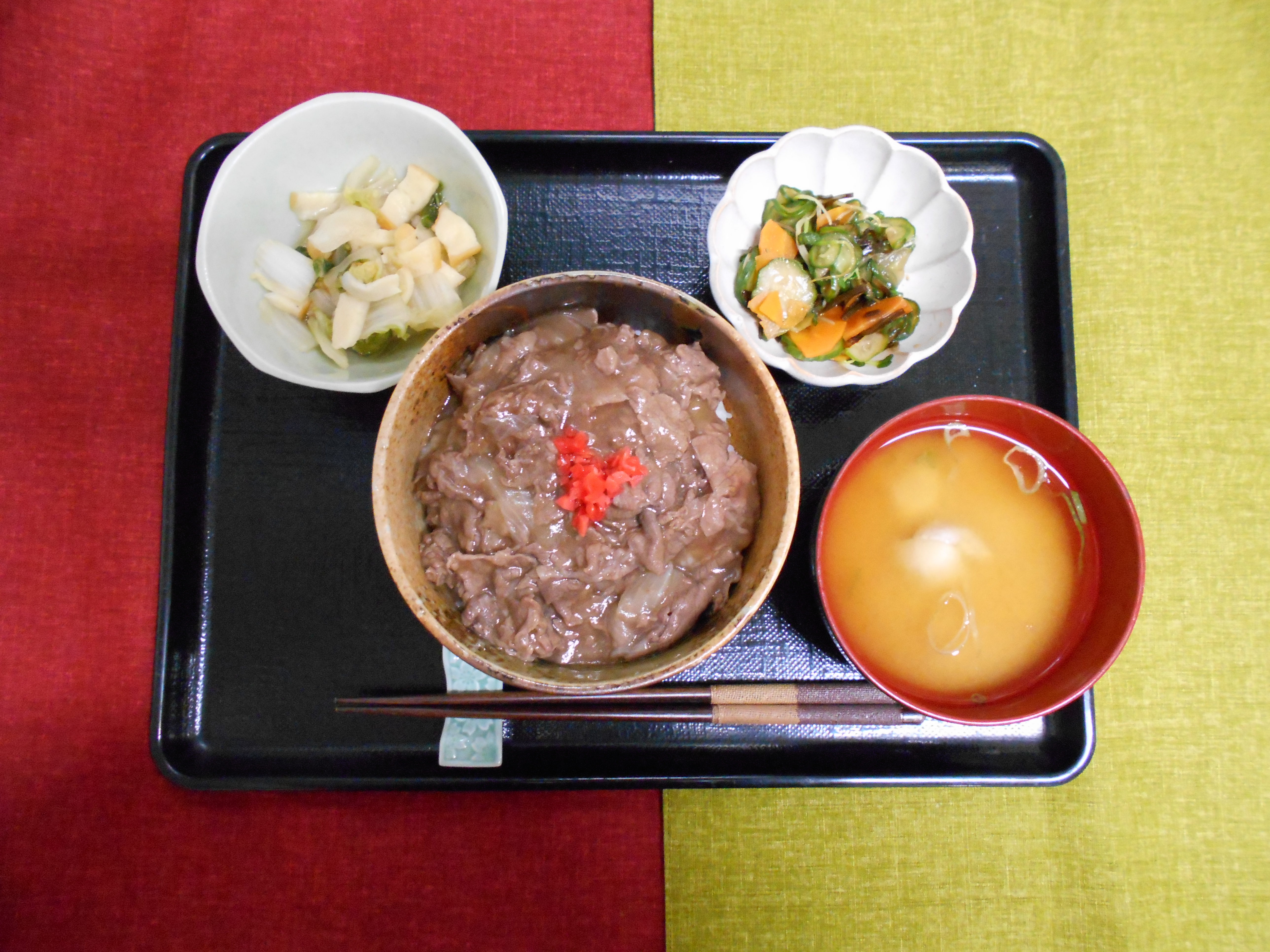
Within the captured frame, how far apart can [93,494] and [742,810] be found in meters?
2.60

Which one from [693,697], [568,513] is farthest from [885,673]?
[568,513]

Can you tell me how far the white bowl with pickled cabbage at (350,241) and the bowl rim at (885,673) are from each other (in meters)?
1.20

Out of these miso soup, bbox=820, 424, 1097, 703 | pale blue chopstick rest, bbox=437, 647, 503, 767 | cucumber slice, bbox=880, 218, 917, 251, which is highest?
cucumber slice, bbox=880, 218, 917, 251

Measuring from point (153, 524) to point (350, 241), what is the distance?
1337 mm

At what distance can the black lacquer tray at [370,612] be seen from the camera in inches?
94.7

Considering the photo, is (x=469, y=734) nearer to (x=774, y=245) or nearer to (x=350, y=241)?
(x=350, y=241)

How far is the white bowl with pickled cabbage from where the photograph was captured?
2.25m

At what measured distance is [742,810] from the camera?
2652 millimetres

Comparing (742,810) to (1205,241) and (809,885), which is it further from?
(1205,241)

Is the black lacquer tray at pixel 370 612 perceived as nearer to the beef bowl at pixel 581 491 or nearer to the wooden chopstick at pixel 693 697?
the wooden chopstick at pixel 693 697

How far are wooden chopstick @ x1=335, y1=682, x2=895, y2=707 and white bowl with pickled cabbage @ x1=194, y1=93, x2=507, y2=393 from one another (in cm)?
95

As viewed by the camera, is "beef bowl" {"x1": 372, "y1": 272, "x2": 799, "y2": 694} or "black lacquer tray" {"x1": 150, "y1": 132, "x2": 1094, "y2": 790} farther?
"black lacquer tray" {"x1": 150, "y1": 132, "x2": 1094, "y2": 790}

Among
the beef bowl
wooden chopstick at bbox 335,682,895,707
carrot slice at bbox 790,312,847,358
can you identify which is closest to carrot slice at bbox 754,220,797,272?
carrot slice at bbox 790,312,847,358

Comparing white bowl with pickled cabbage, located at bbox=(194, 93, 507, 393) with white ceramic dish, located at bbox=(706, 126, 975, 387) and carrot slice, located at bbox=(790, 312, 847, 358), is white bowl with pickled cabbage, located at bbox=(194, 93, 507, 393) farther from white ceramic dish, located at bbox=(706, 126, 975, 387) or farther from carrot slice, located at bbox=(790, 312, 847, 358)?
carrot slice, located at bbox=(790, 312, 847, 358)
